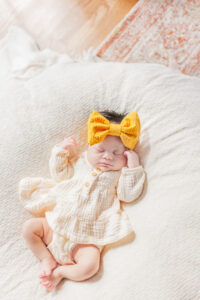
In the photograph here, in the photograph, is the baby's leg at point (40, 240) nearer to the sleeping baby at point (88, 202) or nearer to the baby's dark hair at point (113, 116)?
the sleeping baby at point (88, 202)

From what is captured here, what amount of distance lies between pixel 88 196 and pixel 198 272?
0.47 meters

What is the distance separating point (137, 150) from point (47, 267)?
58cm

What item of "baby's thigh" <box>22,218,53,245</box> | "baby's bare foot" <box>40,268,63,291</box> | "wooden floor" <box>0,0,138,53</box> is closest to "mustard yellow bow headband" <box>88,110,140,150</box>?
"baby's thigh" <box>22,218,53,245</box>

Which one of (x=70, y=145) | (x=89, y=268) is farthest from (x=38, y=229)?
(x=70, y=145)

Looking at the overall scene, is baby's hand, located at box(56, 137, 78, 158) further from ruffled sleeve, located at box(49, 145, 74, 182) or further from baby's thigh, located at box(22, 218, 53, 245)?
baby's thigh, located at box(22, 218, 53, 245)

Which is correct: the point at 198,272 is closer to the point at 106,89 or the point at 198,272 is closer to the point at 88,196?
the point at 88,196

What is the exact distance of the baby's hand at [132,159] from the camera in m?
1.06

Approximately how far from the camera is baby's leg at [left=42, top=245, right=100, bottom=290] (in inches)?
38.3

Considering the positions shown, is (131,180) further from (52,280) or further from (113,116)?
(52,280)

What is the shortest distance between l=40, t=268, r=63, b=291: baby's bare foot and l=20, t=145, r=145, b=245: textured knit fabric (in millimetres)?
133

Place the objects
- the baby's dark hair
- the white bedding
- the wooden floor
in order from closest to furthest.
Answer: the white bedding, the baby's dark hair, the wooden floor

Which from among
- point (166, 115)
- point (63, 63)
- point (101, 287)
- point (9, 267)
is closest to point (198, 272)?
point (101, 287)

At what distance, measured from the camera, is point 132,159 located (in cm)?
106

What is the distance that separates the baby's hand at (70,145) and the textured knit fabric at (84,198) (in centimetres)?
2
